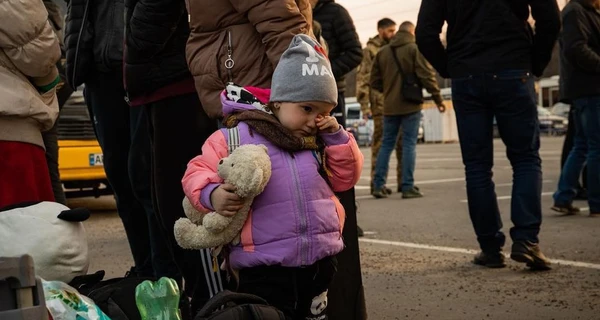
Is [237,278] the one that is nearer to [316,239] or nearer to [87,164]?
[316,239]

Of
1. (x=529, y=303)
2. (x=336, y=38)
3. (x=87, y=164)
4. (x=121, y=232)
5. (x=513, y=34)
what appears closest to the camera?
(x=529, y=303)

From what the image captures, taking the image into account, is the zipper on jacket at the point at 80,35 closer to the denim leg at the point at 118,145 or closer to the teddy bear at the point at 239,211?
the denim leg at the point at 118,145

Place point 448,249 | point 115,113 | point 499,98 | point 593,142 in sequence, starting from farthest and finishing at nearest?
point 593,142 → point 448,249 → point 499,98 → point 115,113

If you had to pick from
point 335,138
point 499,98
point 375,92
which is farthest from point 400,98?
point 335,138

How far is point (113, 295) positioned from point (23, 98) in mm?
1386

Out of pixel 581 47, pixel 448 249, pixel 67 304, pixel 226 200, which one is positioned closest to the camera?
pixel 67 304

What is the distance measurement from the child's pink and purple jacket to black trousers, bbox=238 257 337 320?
0.05 m

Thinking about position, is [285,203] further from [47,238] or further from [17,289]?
[17,289]

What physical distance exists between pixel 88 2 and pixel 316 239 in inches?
88.9

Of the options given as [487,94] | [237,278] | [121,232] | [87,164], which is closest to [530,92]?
[487,94]

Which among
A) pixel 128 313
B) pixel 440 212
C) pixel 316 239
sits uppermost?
pixel 316 239

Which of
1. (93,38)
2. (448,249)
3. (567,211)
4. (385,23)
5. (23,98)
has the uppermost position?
(93,38)

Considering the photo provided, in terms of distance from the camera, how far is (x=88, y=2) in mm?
4793

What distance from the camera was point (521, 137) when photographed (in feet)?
18.1
